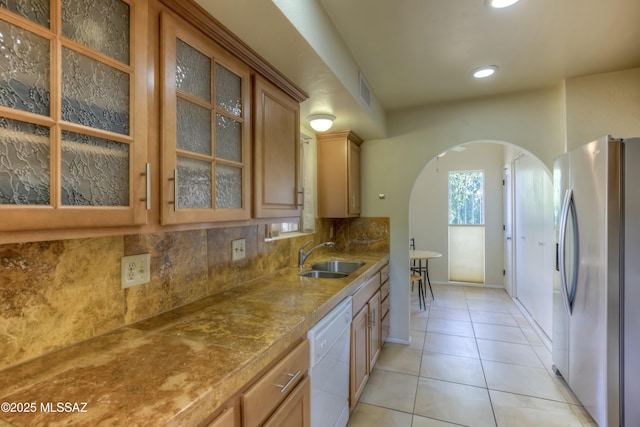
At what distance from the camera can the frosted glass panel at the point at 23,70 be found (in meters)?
0.67

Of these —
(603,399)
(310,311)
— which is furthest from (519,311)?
(310,311)

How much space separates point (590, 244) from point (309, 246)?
6.77ft

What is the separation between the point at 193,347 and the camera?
3.31 feet

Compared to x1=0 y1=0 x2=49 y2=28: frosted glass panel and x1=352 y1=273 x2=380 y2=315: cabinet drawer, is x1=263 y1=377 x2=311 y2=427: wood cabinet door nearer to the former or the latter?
x1=352 y1=273 x2=380 y2=315: cabinet drawer

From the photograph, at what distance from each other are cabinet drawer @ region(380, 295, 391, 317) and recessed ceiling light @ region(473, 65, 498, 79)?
209cm

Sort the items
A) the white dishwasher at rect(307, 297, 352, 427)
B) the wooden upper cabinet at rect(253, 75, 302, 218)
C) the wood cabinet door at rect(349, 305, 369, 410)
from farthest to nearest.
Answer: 1. the wood cabinet door at rect(349, 305, 369, 410)
2. the wooden upper cabinet at rect(253, 75, 302, 218)
3. the white dishwasher at rect(307, 297, 352, 427)

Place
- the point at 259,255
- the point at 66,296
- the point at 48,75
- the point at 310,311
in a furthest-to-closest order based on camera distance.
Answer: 1. the point at 259,255
2. the point at 310,311
3. the point at 66,296
4. the point at 48,75

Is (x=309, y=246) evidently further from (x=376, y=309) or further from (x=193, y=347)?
(x=193, y=347)

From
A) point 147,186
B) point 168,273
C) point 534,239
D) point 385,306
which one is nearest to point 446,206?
point 534,239

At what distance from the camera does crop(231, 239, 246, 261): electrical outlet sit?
71.2 inches

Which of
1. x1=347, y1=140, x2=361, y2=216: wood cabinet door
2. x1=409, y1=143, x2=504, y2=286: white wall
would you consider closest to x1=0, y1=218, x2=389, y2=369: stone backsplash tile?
x1=347, y1=140, x2=361, y2=216: wood cabinet door

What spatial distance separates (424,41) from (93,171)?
77.7 inches

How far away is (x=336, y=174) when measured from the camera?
2984 mm

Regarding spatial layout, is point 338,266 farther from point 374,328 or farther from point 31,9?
point 31,9
